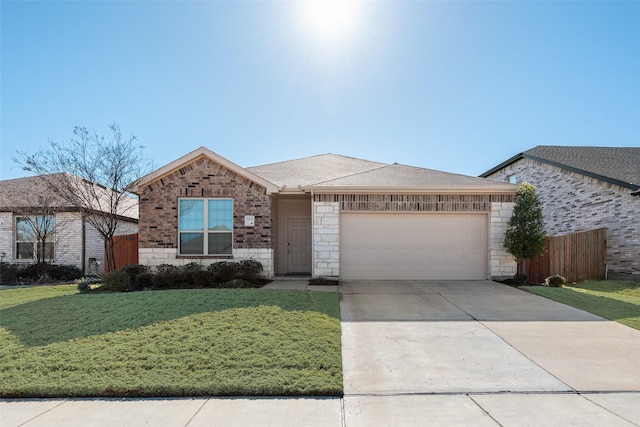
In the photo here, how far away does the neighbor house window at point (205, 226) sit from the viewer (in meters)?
11.6

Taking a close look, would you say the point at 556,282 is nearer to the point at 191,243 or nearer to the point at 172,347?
the point at 172,347

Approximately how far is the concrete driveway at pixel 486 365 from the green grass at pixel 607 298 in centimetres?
42

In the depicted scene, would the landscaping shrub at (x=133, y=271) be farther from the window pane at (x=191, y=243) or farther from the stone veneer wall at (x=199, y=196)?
the window pane at (x=191, y=243)

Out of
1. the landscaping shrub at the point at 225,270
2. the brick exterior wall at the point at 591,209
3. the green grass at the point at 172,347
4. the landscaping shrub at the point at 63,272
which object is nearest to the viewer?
the green grass at the point at 172,347

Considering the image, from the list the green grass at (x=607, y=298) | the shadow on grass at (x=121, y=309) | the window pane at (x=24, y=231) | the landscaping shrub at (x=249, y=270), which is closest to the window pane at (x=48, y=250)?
the window pane at (x=24, y=231)

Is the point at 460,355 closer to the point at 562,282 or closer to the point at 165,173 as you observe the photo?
the point at 562,282

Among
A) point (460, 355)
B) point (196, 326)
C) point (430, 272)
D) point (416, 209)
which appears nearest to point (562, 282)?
point (430, 272)

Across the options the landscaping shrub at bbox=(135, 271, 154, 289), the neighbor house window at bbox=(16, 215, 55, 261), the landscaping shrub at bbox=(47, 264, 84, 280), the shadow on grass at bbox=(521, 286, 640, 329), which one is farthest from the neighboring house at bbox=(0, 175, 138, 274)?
the shadow on grass at bbox=(521, 286, 640, 329)

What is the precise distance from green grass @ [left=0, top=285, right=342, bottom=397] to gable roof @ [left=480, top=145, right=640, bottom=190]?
40.2 ft

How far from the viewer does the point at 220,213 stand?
1169 centimetres

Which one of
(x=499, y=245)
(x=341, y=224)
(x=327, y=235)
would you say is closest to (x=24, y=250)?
(x=327, y=235)

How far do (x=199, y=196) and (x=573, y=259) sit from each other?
39.9 ft

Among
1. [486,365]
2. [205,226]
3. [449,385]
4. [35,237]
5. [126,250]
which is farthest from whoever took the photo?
[35,237]

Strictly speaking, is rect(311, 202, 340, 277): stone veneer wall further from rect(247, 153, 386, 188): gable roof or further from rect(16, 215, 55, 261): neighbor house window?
rect(16, 215, 55, 261): neighbor house window
